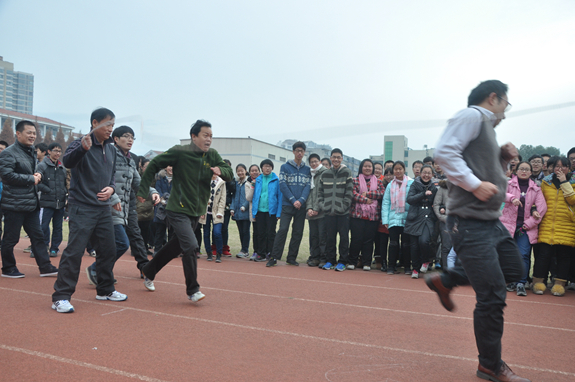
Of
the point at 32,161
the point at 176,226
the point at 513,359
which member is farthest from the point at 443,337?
the point at 32,161

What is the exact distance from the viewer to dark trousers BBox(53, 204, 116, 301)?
194 inches

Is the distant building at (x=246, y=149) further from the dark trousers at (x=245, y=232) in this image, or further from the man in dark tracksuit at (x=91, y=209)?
the dark trousers at (x=245, y=232)

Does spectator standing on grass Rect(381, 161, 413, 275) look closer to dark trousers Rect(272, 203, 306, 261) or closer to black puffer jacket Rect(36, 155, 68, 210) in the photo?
dark trousers Rect(272, 203, 306, 261)

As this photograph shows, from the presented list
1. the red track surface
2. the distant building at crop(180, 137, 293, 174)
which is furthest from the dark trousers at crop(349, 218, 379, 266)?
the distant building at crop(180, 137, 293, 174)

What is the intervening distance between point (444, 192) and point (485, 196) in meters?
5.41

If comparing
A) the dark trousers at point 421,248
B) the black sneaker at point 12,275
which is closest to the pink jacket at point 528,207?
the dark trousers at point 421,248

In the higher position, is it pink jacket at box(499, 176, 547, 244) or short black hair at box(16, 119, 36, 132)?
short black hair at box(16, 119, 36, 132)

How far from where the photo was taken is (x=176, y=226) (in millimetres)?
5422

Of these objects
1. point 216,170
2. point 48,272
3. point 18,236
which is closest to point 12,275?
point 48,272

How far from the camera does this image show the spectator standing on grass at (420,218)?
27.5ft

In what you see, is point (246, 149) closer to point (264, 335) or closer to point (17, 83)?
point (264, 335)

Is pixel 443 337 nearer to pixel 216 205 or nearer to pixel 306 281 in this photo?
pixel 306 281

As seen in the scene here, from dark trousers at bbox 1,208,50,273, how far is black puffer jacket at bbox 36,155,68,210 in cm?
242

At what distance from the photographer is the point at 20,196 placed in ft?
21.4
